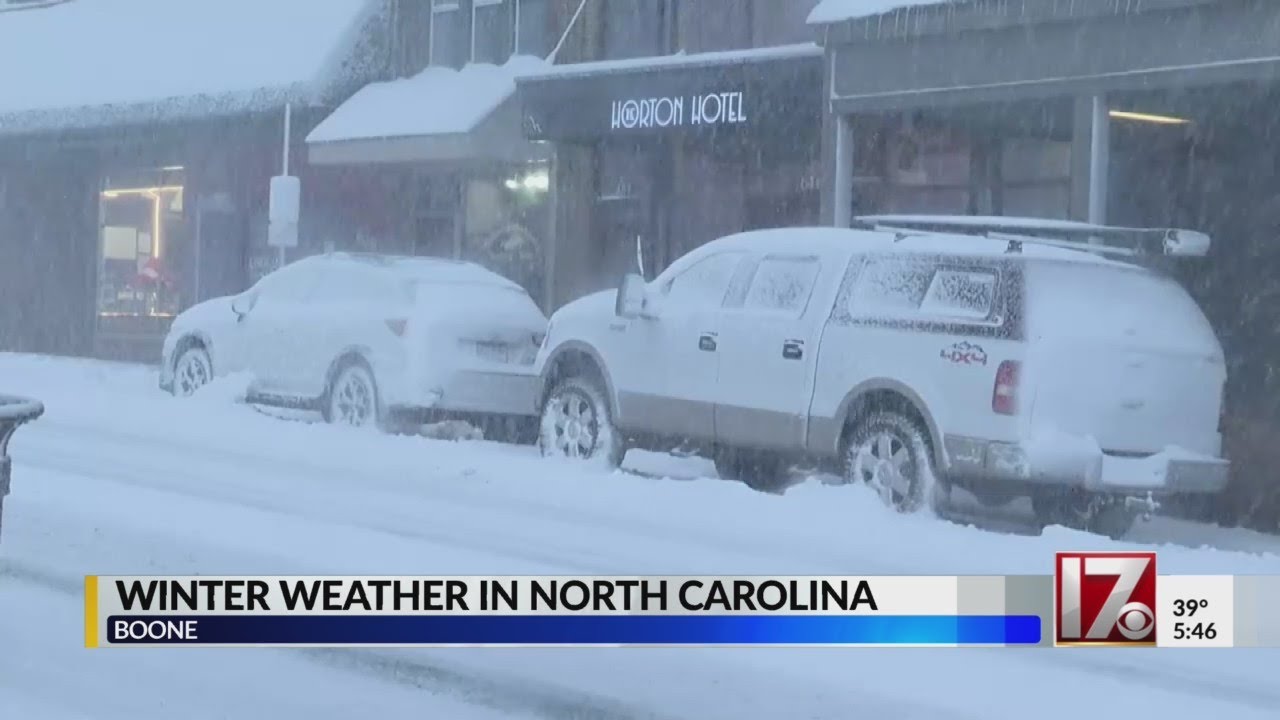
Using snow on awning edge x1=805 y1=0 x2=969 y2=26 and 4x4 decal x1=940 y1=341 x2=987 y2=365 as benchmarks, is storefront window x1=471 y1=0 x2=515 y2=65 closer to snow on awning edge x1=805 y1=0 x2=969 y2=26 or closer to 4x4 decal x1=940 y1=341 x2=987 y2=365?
snow on awning edge x1=805 y1=0 x2=969 y2=26

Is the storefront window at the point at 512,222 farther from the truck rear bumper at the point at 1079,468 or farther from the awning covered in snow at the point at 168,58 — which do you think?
the truck rear bumper at the point at 1079,468

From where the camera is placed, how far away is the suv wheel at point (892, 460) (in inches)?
474

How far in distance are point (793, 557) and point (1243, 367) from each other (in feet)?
18.5

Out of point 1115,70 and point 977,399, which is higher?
point 1115,70

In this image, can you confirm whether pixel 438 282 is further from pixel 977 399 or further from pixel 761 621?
pixel 761 621

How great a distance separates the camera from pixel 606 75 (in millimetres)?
19469

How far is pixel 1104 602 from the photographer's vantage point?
7.98 metres

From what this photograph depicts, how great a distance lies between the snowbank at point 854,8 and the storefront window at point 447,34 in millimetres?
7786

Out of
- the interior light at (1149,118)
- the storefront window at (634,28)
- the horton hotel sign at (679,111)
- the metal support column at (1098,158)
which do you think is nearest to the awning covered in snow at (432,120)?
the storefront window at (634,28)

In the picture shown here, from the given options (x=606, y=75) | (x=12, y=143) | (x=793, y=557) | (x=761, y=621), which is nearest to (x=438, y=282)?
(x=606, y=75)

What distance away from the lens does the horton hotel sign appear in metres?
18.2

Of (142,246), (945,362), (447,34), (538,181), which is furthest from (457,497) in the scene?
(142,246)

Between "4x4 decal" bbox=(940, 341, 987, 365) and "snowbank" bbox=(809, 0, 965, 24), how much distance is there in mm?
4278

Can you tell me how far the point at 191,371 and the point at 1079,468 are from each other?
10387 millimetres
